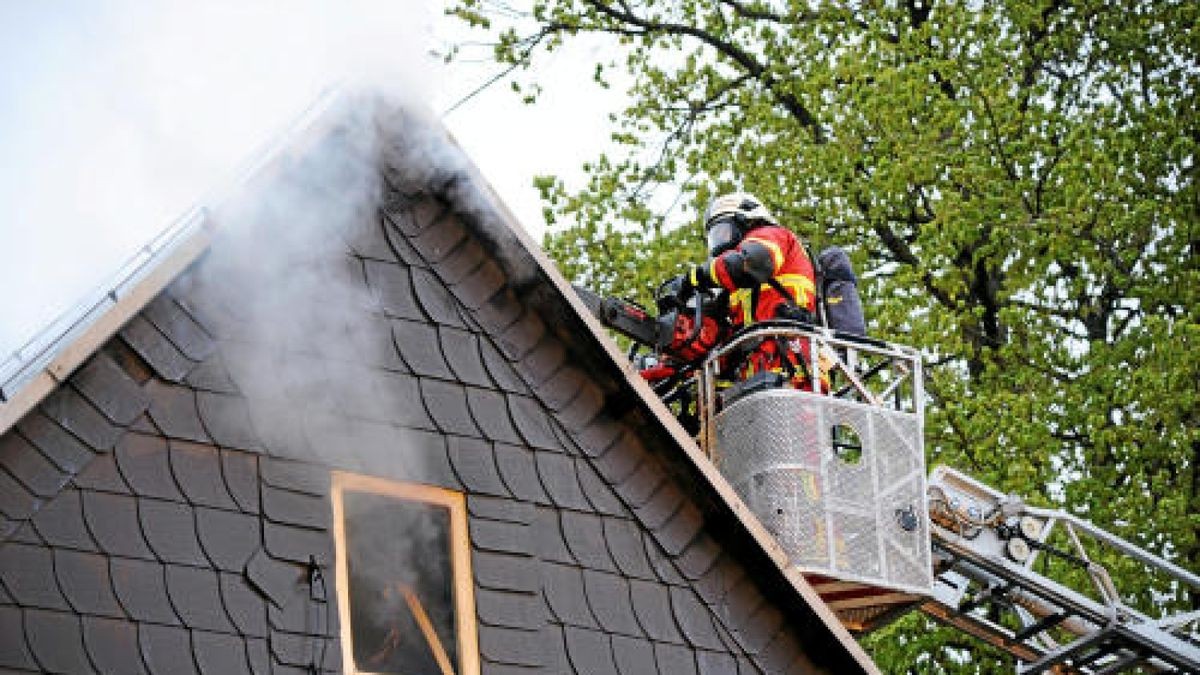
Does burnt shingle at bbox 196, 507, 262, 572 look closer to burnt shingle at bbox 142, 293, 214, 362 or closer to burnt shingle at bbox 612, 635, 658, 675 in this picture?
burnt shingle at bbox 142, 293, 214, 362

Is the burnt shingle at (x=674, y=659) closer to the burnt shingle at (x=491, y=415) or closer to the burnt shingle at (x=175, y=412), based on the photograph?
the burnt shingle at (x=491, y=415)

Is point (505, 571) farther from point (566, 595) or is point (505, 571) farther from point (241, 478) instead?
point (241, 478)

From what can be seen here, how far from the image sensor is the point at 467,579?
12.6 metres

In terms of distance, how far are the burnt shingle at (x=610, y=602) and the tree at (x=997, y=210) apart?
11.4m

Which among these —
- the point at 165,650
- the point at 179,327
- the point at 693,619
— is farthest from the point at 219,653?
the point at 693,619

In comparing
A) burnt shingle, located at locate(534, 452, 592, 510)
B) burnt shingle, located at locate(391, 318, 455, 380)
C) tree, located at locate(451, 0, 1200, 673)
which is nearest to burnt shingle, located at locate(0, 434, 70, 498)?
burnt shingle, located at locate(391, 318, 455, 380)

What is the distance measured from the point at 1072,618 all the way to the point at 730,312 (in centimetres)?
434

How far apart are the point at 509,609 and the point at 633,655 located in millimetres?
566

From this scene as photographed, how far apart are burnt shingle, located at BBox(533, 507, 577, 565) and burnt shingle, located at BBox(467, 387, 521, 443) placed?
1.09 feet

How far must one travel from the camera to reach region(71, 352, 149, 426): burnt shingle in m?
12.0

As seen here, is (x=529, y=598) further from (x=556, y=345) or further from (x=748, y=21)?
(x=748, y=21)

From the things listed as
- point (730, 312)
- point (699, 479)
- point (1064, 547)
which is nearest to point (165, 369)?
point (699, 479)

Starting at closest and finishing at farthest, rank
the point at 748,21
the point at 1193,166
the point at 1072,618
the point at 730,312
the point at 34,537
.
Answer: the point at 34,537 → the point at 730,312 → the point at 1072,618 → the point at 1193,166 → the point at 748,21

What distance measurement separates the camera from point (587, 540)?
511 inches
